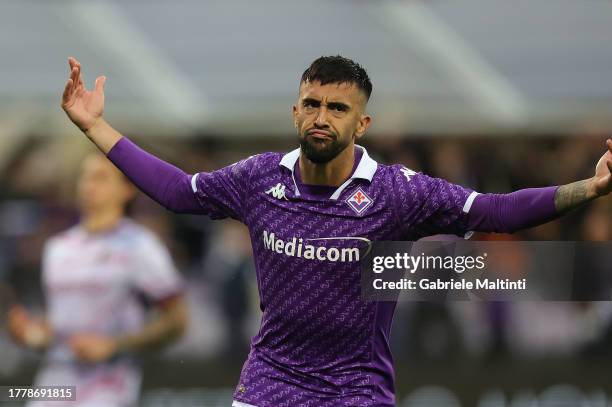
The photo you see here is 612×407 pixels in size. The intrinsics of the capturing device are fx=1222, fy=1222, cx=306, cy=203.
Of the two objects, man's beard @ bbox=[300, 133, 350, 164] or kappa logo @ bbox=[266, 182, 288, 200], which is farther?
kappa logo @ bbox=[266, 182, 288, 200]

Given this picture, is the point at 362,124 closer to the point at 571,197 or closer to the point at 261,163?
the point at 261,163

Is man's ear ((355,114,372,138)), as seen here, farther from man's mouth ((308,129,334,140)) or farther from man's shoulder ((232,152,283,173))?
man's shoulder ((232,152,283,173))

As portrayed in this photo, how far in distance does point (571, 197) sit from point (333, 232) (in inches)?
39.4

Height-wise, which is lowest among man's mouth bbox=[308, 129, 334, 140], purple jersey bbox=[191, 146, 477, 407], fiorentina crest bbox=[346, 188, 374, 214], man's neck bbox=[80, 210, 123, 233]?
purple jersey bbox=[191, 146, 477, 407]

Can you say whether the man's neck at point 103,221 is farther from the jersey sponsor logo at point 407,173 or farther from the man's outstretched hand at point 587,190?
the man's outstretched hand at point 587,190

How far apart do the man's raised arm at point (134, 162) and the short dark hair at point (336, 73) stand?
0.76 meters

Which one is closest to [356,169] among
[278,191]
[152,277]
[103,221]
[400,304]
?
[278,191]

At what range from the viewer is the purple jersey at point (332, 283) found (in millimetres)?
5160

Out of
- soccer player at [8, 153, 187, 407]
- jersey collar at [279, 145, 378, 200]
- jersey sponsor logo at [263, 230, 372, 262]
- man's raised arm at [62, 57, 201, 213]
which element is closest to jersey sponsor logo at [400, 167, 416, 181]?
jersey collar at [279, 145, 378, 200]

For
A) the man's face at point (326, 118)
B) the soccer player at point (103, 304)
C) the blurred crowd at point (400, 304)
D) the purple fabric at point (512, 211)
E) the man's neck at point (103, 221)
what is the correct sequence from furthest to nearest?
the blurred crowd at point (400, 304), the man's neck at point (103, 221), the soccer player at point (103, 304), the man's face at point (326, 118), the purple fabric at point (512, 211)

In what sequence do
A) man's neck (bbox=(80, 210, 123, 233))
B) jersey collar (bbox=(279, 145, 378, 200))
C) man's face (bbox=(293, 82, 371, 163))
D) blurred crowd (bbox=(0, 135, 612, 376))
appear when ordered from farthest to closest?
blurred crowd (bbox=(0, 135, 612, 376))
man's neck (bbox=(80, 210, 123, 233))
jersey collar (bbox=(279, 145, 378, 200))
man's face (bbox=(293, 82, 371, 163))

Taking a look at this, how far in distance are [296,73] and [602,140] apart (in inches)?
174

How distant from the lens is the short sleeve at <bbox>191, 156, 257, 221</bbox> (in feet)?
17.9

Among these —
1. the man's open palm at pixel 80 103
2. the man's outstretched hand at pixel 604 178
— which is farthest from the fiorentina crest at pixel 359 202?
the man's open palm at pixel 80 103
